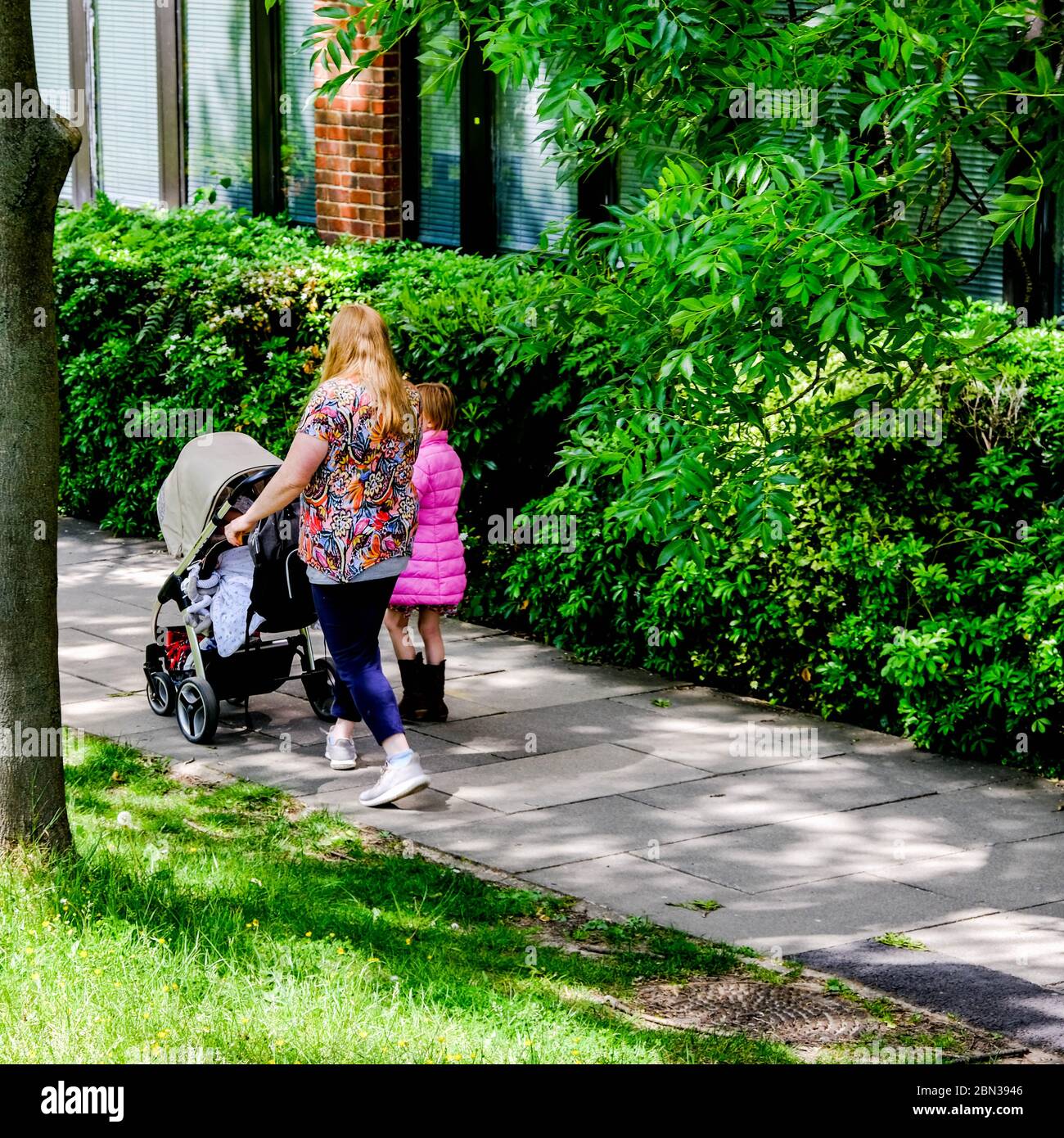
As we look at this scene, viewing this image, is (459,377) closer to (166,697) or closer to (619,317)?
(166,697)

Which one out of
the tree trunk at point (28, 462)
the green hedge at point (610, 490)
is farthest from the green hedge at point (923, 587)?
the tree trunk at point (28, 462)

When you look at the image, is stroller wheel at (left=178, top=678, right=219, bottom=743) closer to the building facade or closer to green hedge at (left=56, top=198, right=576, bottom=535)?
green hedge at (left=56, top=198, right=576, bottom=535)

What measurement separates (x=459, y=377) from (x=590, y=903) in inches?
180

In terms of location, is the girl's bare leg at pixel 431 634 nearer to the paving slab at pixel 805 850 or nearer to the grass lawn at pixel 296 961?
the grass lawn at pixel 296 961

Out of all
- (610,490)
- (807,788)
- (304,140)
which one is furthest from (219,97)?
(807,788)

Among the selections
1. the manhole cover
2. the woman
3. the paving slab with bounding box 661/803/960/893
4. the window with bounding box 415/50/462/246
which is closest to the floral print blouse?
the woman

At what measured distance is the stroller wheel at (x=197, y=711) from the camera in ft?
27.2

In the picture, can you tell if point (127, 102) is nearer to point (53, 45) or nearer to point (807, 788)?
point (53, 45)

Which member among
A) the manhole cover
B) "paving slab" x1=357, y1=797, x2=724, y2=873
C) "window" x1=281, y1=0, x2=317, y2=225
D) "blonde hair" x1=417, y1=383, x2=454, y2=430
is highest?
"window" x1=281, y1=0, x2=317, y2=225

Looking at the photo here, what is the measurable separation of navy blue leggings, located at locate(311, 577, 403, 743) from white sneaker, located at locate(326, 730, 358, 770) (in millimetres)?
442

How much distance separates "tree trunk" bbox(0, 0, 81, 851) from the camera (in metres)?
6.12

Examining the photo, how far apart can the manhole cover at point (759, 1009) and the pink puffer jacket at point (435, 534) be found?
3.18 metres

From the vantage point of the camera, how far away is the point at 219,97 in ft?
50.1

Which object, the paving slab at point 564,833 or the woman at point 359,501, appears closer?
the paving slab at point 564,833
